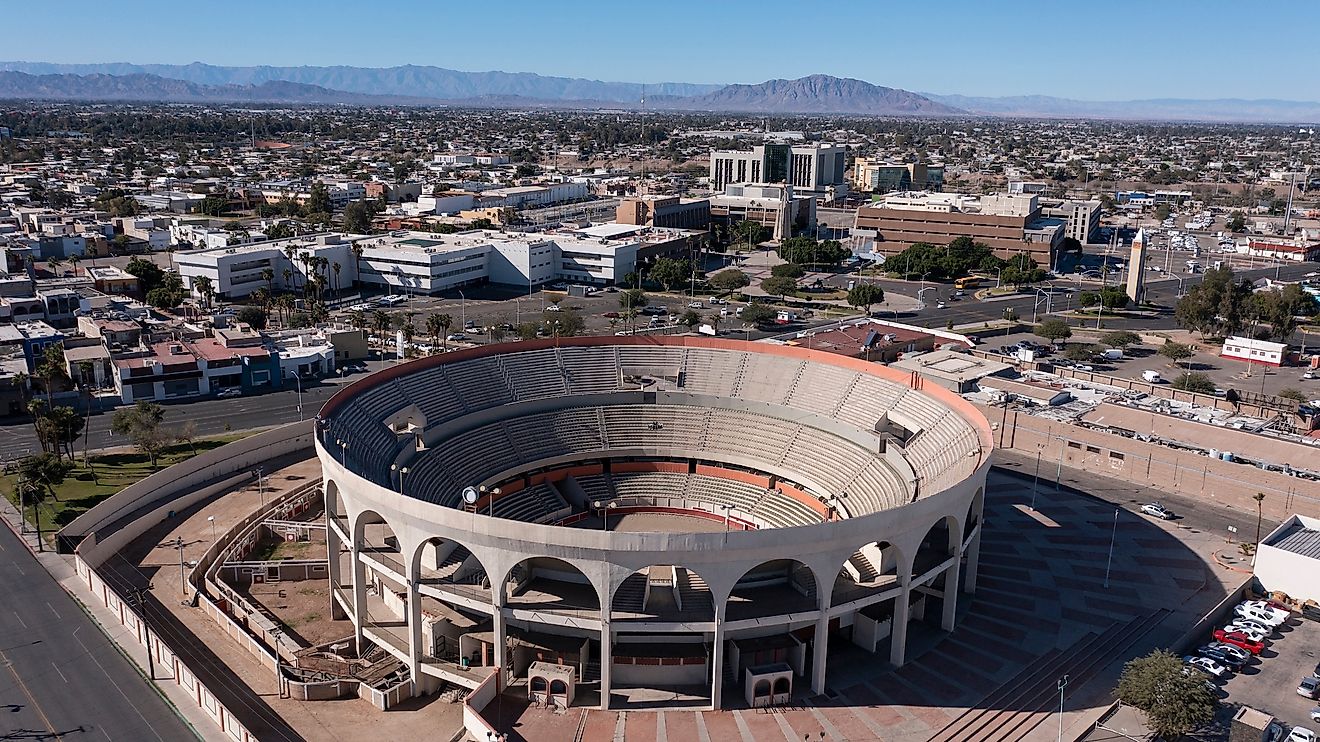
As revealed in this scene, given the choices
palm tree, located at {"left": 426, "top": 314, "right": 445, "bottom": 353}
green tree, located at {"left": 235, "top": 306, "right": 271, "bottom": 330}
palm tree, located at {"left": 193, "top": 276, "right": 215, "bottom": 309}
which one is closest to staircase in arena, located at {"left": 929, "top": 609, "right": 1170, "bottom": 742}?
palm tree, located at {"left": 426, "top": 314, "right": 445, "bottom": 353}

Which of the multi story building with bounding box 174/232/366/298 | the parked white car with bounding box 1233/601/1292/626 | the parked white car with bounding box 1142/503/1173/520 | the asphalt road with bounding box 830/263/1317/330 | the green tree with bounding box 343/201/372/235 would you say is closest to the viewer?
the parked white car with bounding box 1233/601/1292/626

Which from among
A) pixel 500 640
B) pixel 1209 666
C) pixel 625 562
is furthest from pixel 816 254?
pixel 625 562

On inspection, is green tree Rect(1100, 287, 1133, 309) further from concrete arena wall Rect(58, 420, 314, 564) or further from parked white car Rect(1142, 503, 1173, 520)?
concrete arena wall Rect(58, 420, 314, 564)

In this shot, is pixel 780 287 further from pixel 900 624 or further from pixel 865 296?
pixel 900 624

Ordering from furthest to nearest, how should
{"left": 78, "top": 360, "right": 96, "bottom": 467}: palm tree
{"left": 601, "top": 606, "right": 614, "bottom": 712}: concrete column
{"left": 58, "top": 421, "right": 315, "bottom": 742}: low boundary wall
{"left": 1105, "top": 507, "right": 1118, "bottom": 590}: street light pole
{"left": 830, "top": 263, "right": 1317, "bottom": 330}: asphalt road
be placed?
{"left": 830, "top": 263, "right": 1317, "bottom": 330}: asphalt road, {"left": 78, "top": 360, "right": 96, "bottom": 467}: palm tree, {"left": 1105, "top": 507, "right": 1118, "bottom": 590}: street light pole, {"left": 58, "top": 421, "right": 315, "bottom": 742}: low boundary wall, {"left": 601, "top": 606, "right": 614, "bottom": 712}: concrete column

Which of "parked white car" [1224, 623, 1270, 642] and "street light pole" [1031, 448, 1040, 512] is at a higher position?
"street light pole" [1031, 448, 1040, 512]

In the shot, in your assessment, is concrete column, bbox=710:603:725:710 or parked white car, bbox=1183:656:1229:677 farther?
parked white car, bbox=1183:656:1229:677
